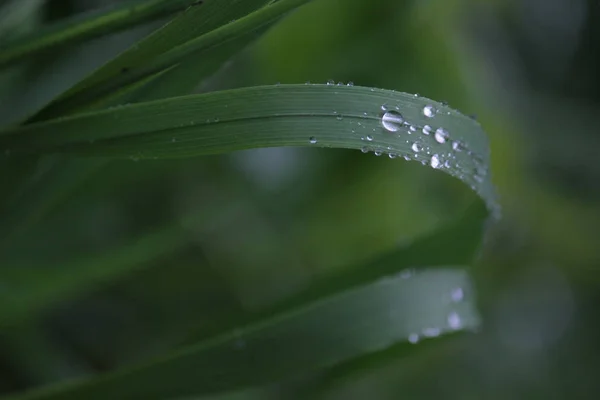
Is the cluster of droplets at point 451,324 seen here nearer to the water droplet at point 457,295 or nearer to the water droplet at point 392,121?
the water droplet at point 457,295

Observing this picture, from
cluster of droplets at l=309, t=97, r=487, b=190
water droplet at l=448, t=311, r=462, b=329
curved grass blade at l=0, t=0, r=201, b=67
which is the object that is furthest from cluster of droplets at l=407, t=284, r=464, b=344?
curved grass blade at l=0, t=0, r=201, b=67

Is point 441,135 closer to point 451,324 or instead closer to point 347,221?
point 451,324

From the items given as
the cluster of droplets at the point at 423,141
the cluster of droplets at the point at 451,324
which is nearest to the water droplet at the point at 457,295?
the cluster of droplets at the point at 451,324

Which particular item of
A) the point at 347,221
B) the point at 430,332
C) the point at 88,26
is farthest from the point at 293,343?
the point at 347,221

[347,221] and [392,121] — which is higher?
[347,221]

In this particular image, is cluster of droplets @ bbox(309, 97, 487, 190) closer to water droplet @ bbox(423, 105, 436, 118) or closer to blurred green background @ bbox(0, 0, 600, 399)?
water droplet @ bbox(423, 105, 436, 118)

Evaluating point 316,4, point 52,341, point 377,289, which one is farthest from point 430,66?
point 52,341

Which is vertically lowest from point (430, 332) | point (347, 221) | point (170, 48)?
point (430, 332)
